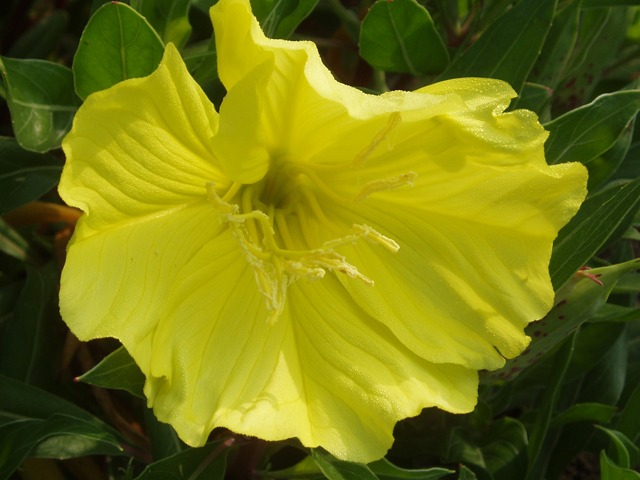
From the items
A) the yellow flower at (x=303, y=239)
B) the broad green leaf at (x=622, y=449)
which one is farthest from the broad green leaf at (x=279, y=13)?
the broad green leaf at (x=622, y=449)

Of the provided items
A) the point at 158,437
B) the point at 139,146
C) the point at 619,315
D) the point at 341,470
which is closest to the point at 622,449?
the point at 619,315

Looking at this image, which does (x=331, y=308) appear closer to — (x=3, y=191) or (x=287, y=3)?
(x=287, y=3)

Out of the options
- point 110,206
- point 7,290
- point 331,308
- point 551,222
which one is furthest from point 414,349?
point 7,290

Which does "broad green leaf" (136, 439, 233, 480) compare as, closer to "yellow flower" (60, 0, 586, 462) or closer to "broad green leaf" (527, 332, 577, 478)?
"yellow flower" (60, 0, 586, 462)

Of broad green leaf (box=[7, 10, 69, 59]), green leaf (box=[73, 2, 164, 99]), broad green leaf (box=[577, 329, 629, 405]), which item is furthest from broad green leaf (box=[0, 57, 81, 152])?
broad green leaf (box=[577, 329, 629, 405])

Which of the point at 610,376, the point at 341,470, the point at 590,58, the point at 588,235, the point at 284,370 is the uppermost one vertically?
the point at 590,58

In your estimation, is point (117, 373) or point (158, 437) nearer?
point (117, 373)

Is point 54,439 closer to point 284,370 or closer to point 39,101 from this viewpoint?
point 284,370
